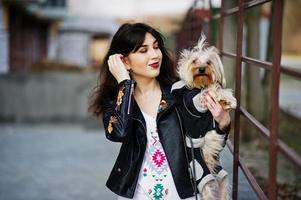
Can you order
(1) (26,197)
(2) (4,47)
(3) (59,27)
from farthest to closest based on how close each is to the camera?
(3) (59,27) < (2) (4,47) < (1) (26,197)

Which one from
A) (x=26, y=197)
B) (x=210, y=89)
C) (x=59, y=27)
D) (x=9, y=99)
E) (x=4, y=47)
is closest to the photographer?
(x=210, y=89)

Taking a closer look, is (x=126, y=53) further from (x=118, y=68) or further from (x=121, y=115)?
(x=121, y=115)

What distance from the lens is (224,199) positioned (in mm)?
2652

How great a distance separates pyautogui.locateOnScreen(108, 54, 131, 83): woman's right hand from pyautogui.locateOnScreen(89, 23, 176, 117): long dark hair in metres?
0.06

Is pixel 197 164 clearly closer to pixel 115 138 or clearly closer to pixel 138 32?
pixel 115 138

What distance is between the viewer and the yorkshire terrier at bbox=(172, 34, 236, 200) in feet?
8.20

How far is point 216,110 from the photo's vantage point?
2.48m

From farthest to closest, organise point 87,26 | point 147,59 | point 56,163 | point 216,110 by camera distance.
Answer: point 87,26 → point 56,163 → point 147,59 → point 216,110

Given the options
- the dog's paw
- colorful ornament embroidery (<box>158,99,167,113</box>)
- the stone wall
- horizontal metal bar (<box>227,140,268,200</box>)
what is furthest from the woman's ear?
the stone wall

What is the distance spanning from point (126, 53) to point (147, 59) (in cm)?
13

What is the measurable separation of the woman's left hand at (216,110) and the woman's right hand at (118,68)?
442 millimetres

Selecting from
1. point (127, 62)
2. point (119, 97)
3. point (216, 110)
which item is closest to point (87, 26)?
point (127, 62)

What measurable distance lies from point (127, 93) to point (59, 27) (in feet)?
78.5

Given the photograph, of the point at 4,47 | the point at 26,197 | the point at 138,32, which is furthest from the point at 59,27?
the point at 138,32
